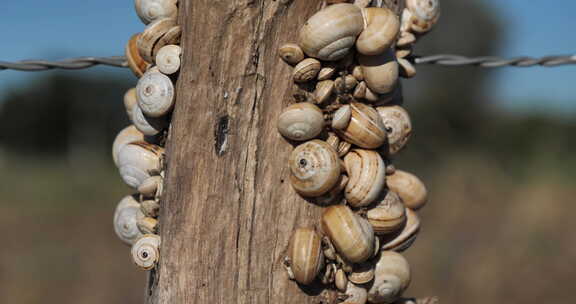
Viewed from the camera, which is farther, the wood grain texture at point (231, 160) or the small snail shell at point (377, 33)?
the small snail shell at point (377, 33)

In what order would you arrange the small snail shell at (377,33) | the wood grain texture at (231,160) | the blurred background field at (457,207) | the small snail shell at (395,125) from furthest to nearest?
the blurred background field at (457,207) → the small snail shell at (395,125) → the small snail shell at (377,33) → the wood grain texture at (231,160)

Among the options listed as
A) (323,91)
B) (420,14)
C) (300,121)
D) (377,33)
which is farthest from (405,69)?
(300,121)

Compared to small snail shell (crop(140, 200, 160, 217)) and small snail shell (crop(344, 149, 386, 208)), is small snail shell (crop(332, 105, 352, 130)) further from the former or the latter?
small snail shell (crop(140, 200, 160, 217))

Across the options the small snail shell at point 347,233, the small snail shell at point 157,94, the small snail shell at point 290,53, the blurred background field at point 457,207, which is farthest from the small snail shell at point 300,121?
the blurred background field at point 457,207

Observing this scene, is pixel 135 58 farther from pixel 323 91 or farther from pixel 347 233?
pixel 347 233

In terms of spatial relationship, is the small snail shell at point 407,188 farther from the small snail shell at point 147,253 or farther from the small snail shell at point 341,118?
the small snail shell at point 147,253

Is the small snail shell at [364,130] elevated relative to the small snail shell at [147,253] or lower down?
elevated

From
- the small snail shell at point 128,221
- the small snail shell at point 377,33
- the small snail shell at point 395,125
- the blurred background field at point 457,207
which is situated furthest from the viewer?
the blurred background field at point 457,207

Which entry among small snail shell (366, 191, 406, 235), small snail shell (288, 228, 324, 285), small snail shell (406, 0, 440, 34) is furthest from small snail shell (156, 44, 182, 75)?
small snail shell (406, 0, 440, 34)
